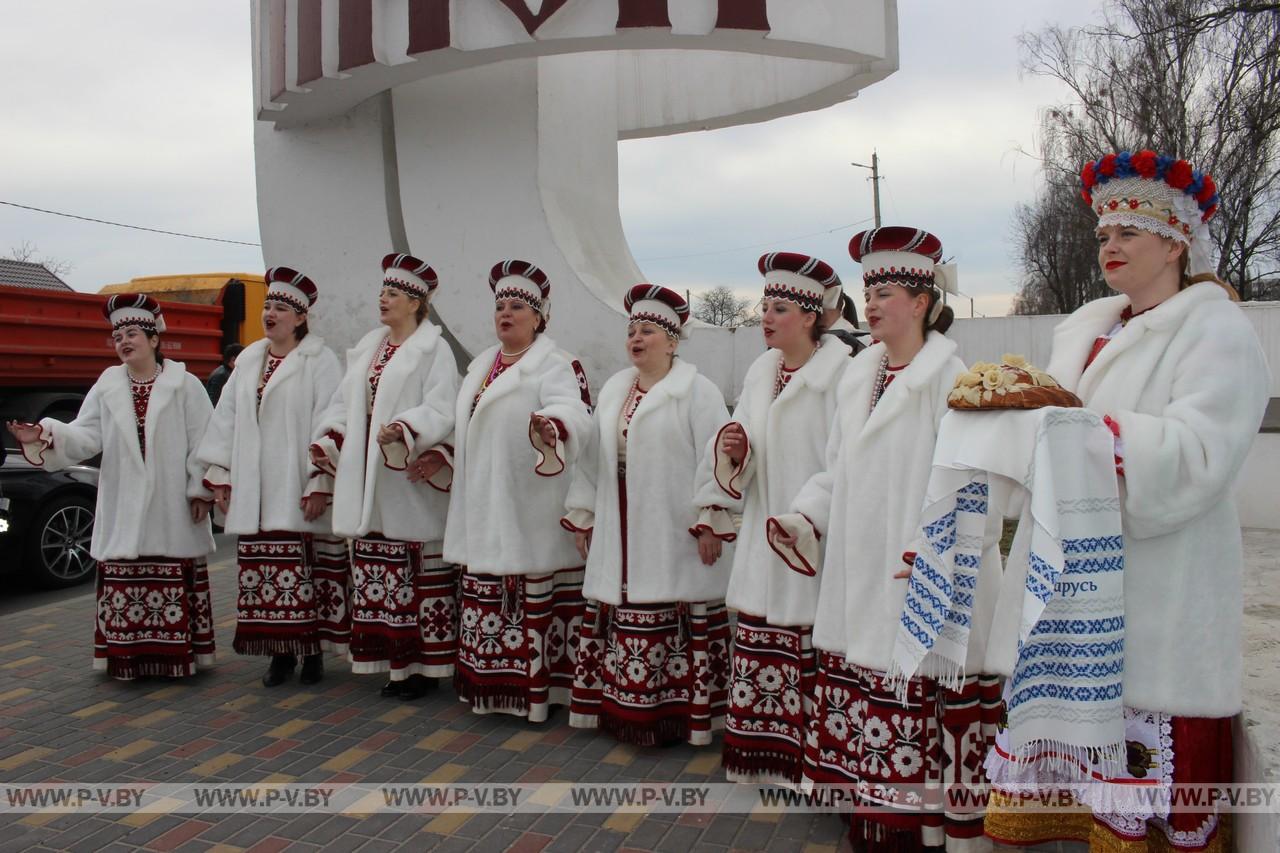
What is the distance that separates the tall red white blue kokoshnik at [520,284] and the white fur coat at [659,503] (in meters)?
0.82

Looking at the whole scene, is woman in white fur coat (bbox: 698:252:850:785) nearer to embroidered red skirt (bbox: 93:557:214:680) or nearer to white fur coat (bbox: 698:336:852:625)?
white fur coat (bbox: 698:336:852:625)

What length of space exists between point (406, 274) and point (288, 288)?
2.50ft

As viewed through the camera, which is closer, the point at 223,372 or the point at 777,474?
the point at 777,474

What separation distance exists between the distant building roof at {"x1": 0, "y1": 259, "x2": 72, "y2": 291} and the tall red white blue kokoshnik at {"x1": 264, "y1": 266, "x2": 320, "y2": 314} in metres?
11.0

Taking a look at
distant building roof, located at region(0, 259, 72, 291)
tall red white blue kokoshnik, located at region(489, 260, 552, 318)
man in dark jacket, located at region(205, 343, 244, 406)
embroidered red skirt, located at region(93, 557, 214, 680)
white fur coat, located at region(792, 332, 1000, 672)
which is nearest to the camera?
white fur coat, located at region(792, 332, 1000, 672)

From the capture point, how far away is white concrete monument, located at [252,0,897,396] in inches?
220

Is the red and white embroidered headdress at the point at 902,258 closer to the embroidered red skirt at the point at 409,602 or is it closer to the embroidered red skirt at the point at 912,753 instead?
the embroidered red skirt at the point at 912,753

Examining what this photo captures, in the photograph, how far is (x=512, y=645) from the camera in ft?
14.6

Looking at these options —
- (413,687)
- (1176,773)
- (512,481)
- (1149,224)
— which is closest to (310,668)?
(413,687)

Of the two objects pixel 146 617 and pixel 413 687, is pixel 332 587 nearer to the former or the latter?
pixel 413 687

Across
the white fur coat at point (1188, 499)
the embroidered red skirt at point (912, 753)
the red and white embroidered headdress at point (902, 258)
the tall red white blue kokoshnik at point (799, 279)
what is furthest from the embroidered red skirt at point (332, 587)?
the white fur coat at point (1188, 499)

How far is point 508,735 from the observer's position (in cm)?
433

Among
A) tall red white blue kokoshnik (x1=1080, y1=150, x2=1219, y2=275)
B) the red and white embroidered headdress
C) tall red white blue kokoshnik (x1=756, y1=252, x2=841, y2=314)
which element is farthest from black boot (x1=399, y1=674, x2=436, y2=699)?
tall red white blue kokoshnik (x1=1080, y1=150, x2=1219, y2=275)

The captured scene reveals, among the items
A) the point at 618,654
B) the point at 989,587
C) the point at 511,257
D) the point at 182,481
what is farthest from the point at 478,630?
the point at 511,257
